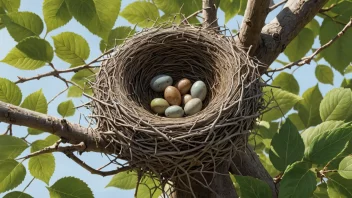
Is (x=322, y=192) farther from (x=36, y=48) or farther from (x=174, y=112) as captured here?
(x=36, y=48)

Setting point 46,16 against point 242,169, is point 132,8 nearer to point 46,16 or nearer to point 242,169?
point 46,16

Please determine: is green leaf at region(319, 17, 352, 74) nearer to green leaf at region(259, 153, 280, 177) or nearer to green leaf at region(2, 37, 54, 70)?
green leaf at region(259, 153, 280, 177)

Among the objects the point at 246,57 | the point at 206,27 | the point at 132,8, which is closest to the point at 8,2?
the point at 132,8

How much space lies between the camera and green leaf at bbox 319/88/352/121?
186 cm

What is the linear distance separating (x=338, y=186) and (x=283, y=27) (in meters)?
0.59

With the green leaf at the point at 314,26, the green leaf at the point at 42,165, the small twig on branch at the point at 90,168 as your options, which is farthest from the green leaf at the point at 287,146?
the green leaf at the point at 314,26

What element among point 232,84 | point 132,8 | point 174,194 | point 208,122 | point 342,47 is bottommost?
point 174,194

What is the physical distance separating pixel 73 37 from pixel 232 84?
63 centimetres

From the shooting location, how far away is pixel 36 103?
1.77 metres

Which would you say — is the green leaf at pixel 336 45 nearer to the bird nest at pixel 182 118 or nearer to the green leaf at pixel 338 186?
the bird nest at pixel 182 118

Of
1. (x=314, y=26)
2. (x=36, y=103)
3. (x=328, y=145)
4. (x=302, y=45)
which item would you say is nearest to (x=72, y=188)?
(x=36, y=103)

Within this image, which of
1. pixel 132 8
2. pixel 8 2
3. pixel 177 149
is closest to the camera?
pixel 177 149

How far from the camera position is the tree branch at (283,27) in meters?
1.85

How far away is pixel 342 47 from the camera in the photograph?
6.91 feet
